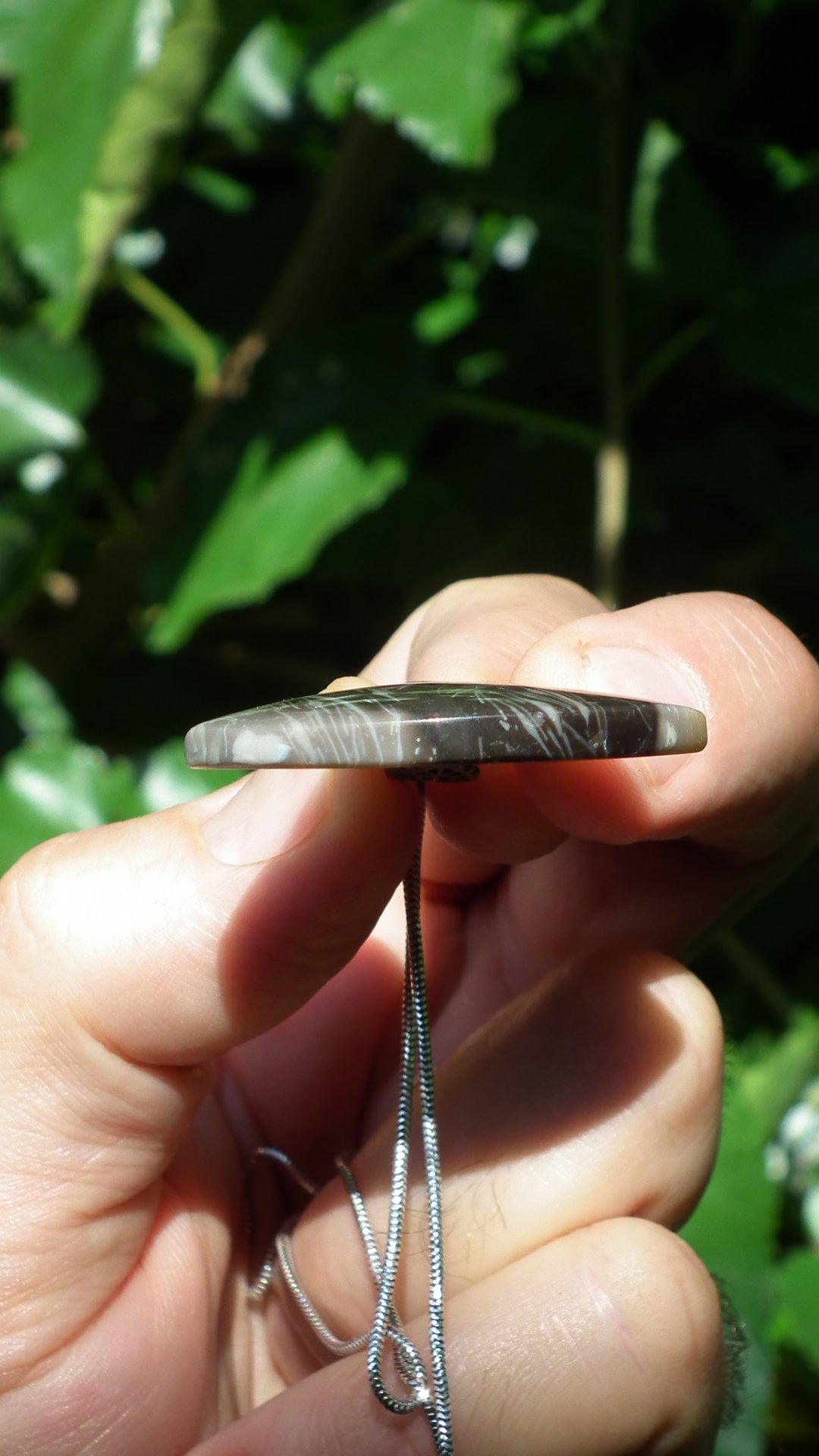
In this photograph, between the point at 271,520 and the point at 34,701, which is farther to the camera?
the point at 34,701

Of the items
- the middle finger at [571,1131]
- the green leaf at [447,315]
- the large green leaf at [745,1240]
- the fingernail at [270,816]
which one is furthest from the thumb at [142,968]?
the green leaf at [447,315]

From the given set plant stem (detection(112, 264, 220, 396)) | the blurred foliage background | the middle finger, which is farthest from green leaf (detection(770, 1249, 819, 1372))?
plant stem (detection(112, 264, 220, 396))

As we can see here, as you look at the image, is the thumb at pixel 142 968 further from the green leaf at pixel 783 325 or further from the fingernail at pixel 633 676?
the green leaf at pixel 783 325

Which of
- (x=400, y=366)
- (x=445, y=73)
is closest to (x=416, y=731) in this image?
(x=445, y=73)

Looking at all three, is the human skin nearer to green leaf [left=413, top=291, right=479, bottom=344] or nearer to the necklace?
the necklace

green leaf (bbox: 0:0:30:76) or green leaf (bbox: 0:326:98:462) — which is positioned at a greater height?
green leaf (bbox: 0:0:30:76)

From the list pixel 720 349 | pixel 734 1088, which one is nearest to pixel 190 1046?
pixel 734 1088

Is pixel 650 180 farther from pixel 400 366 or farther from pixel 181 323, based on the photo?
pixel 181 323

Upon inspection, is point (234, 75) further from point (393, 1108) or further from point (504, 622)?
point (393, 1108)
